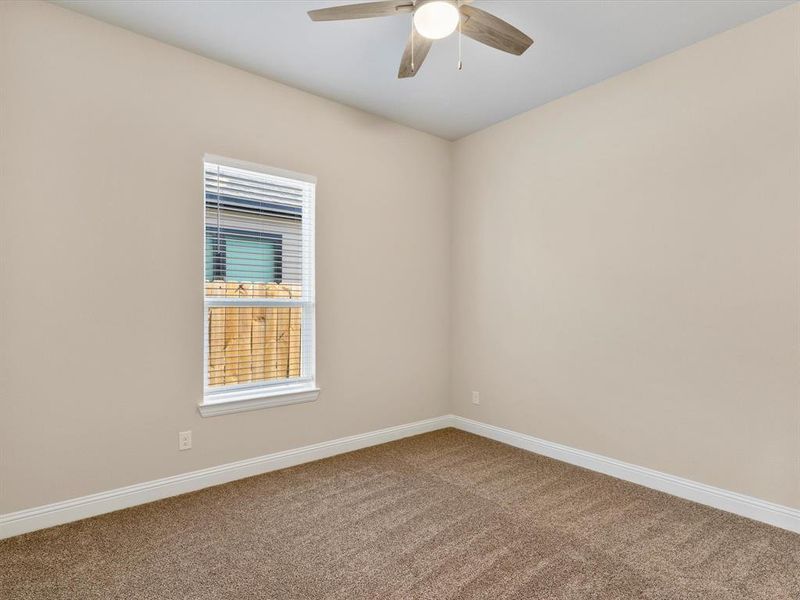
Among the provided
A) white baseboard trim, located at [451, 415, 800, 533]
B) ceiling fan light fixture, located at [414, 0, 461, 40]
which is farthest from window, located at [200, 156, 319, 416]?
white baseboard trim, located at [451, 415, 800, 533]

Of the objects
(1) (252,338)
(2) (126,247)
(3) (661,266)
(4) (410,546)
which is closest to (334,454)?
(1) (252,338)

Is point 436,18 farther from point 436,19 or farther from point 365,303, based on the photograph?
point 365,303

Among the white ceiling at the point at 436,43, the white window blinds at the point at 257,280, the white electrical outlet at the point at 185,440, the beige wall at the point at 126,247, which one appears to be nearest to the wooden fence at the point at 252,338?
the white window blinds at the point at 257,280

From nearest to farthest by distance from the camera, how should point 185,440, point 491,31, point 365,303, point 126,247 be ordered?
point 491,31
point 126,247
point 185,440
point 365,303

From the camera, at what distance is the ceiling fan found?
6.29ft

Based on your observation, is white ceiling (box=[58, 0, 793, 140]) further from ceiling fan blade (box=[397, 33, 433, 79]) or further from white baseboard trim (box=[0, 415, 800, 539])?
white baseboard trim (box=[0, 415, 800, 539])

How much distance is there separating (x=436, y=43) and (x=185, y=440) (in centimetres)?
293

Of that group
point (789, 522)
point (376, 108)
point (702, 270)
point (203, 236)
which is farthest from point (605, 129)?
point (203, 236)

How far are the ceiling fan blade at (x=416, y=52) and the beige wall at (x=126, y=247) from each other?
1189 millimetres

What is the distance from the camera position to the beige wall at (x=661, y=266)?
249cm

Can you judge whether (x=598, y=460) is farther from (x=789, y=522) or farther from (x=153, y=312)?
(x=153, y=312)

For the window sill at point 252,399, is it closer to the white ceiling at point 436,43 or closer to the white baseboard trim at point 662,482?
the white baseboard trim at point 662,482

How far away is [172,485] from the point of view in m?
2.81

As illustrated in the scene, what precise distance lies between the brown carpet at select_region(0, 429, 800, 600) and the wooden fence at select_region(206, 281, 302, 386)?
2.44 ft
